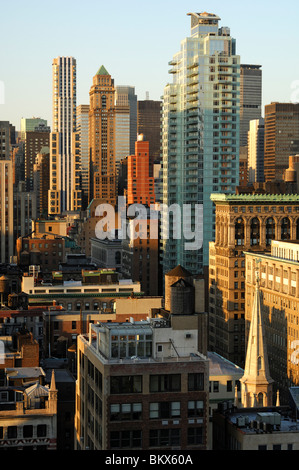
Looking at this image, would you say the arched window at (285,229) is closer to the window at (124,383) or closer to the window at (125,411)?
the window at (124,383)

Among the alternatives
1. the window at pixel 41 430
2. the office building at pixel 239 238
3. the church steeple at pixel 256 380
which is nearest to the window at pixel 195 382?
the window at pixel 41 430

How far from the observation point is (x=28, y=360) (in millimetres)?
120812

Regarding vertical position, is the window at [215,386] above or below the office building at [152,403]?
below

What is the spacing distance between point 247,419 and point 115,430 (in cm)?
1210

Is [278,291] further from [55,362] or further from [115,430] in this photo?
[115,430]

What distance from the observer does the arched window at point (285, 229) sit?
191 metres

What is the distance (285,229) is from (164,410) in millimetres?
115002

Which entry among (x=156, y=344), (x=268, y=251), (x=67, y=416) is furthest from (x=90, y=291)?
(x=156, y=344)

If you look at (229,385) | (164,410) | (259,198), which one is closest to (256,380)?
(229,385)

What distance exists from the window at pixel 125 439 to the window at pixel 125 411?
1072 mm

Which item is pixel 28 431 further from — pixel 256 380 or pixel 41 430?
pixel 256 380

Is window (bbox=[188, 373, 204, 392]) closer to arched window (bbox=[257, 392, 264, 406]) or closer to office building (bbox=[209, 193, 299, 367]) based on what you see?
arched window (bbox=[257, 392, 264, 406])

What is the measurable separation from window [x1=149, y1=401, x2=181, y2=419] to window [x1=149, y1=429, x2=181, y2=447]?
3.57ft

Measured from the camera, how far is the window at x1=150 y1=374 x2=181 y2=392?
80125mm
